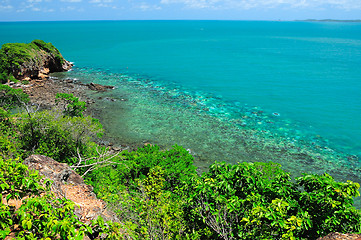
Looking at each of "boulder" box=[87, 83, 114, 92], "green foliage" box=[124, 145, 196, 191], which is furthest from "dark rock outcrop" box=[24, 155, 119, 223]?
"boulder" box=[87, 83, 114, 92]

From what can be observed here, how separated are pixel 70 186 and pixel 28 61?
58.1 meters

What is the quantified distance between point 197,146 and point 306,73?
60826mm

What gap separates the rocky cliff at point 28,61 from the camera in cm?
5688

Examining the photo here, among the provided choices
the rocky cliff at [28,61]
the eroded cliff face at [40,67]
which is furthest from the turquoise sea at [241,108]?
the rocky cliff at [28,61]

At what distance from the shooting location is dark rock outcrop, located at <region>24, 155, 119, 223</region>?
13.9 metres

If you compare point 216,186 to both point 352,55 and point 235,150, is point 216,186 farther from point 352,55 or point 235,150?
point 352,55

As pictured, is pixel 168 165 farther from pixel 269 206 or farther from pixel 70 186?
pixel 269 206

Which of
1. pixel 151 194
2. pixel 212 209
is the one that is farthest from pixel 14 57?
pixel 212 209

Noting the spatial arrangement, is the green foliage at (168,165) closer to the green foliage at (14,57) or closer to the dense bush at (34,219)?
the dense bush at (34,219)

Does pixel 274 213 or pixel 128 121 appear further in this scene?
pixel 128 121

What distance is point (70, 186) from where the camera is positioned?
15734mm

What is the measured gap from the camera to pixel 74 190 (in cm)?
1563

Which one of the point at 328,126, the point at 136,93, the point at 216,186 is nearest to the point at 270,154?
the point at 328,126

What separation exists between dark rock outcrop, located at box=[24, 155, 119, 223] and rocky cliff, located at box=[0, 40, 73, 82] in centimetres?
4961
